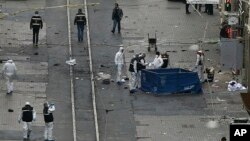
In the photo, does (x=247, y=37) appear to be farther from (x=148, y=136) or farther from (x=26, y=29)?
(x=26, y=29)

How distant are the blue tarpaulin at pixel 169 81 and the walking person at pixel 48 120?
8.02 meters

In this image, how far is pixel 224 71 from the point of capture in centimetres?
4203

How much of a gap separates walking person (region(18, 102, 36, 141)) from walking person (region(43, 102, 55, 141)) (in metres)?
0.43

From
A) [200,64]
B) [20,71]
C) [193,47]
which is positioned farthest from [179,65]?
[20,71]

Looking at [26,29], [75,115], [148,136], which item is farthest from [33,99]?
[26,29]

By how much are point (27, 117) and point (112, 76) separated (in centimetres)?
1079

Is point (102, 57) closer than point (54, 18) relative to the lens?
Yes

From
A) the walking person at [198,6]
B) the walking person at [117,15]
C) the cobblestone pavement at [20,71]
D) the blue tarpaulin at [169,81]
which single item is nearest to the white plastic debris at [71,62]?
the cobblestone pavement at [20,71]

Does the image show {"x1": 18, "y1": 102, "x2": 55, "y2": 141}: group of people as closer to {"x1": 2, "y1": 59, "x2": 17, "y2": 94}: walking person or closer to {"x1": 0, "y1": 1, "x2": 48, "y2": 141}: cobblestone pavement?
{"x1": 0, "y1": 1, "x2": 48, "y2": 141}: cobblestone pavement

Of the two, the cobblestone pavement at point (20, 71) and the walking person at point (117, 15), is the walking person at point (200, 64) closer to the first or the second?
the cobblestone pavement at point (20, 71)

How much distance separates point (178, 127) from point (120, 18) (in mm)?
15456

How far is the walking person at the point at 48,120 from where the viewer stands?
30562mm

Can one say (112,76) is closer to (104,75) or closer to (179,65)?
(104,75)

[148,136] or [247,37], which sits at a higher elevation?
[247,37]
